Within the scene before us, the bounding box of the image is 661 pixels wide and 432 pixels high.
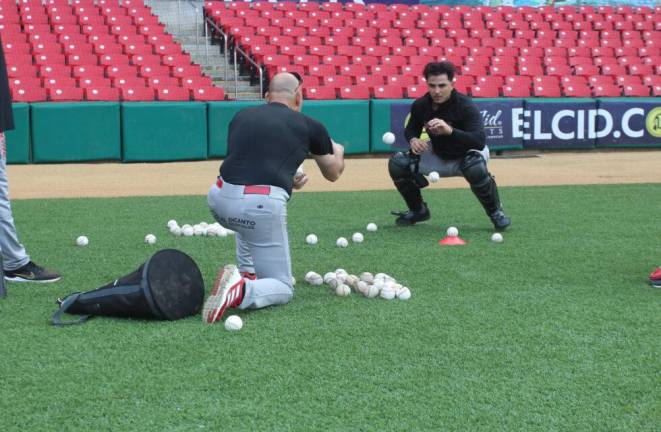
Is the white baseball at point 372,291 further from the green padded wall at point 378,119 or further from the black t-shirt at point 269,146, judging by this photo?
the green padded wall at point 378,119

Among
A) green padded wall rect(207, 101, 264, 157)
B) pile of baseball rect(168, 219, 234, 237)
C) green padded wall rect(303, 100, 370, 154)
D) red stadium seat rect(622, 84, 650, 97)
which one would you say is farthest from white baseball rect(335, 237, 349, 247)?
red stadium seat rect(622, 84, 650, 97)

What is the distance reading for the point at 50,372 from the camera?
13.2 feet

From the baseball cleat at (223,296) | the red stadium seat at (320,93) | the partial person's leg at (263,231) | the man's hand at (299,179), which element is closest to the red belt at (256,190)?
the partial person's leg at (263,231)

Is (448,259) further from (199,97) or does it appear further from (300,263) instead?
(199,97)

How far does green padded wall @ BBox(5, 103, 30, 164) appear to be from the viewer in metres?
14.9

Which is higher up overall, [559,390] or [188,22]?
[188,22]

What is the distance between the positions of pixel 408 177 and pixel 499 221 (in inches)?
43.2

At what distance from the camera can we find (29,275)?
6.09m

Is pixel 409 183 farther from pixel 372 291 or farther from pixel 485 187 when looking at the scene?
pixel 372 291

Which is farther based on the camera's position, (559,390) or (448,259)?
(448,259)

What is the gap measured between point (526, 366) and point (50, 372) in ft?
7.29

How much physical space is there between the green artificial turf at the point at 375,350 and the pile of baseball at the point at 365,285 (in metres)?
0.08

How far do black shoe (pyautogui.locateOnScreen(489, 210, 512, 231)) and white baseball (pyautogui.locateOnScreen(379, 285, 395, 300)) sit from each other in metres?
3.24

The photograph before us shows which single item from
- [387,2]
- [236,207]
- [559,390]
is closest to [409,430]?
[559,390]
